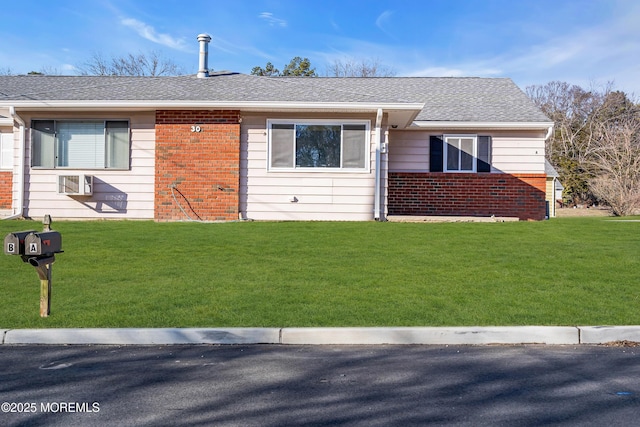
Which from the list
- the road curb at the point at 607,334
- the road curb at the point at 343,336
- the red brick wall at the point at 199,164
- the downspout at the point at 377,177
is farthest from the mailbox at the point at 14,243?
the downspout at the point at 377,177

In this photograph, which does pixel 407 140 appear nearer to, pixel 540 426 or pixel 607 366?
pixel 607 366

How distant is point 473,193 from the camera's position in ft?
58.2

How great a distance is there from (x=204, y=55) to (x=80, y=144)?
4.91 meters

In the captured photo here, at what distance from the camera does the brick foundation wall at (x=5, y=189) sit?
1770cm

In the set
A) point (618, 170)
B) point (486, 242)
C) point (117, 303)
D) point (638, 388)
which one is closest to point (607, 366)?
point (638, 388)

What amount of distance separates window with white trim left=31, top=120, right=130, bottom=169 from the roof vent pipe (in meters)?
3.71

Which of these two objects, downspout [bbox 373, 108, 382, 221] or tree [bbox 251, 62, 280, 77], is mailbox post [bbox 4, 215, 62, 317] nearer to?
downspout [bbox 373, 108, 382, 221]

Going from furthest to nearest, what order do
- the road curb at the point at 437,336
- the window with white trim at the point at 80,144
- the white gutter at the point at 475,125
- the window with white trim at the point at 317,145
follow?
the white gutter at the point at 475,125 → the window with white trim at the point at 80,144 → the window with white trim at the point at 317,145 → the road curb at the point at 437,336

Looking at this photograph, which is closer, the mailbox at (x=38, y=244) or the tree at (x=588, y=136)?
the mailbox at (x=38, y=244)

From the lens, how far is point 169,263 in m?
9.59

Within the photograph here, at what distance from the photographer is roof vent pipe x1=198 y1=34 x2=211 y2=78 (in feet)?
61.4

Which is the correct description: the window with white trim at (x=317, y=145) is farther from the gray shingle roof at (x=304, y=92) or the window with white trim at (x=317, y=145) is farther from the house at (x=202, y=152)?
the gray shingle roof at (x=304, y=92)

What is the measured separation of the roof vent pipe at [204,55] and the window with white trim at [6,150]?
5537 millimetres

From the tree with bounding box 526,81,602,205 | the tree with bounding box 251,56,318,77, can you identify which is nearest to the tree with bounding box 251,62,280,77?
the tree with bounding box 251,56,318,77
